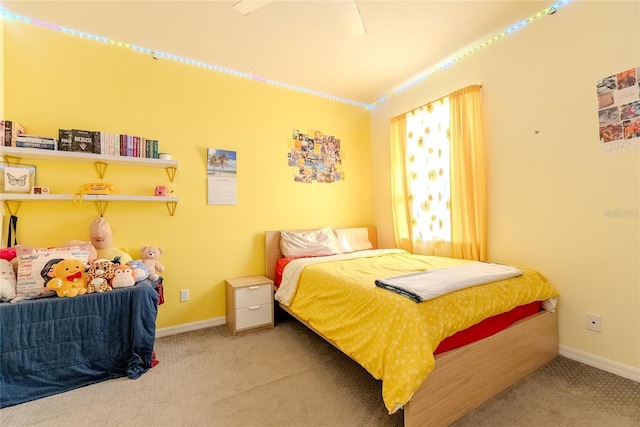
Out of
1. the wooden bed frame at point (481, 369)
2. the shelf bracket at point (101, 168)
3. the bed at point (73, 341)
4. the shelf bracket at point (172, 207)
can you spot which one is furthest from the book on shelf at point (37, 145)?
the wooden bed frame at point (481, 369)

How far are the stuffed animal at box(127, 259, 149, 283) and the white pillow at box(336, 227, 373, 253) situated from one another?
2.02 metres

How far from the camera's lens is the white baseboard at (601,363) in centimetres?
174

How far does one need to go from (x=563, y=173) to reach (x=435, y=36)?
5.13 ft

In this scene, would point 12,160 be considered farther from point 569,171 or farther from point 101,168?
point 569,171

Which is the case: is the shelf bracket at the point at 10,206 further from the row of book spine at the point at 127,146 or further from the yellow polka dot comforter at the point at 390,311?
the yellow polka dot comforter at the point at 390,311

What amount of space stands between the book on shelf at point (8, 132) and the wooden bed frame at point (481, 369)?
3.06 metres

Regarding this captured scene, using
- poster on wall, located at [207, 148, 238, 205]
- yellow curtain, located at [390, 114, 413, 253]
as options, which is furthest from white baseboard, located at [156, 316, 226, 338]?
yellow curtain, located at [390, 114, 413, 253]

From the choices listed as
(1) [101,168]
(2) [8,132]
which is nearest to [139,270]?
(1) [101,168]

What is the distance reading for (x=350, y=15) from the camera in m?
1.71

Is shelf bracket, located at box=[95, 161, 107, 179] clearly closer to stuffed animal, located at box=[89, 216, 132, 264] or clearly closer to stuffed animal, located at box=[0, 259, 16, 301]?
stuffed animal, located at box=[89, 216, 132, 264]

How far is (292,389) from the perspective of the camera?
1.71 metres

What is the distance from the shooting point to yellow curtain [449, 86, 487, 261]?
2.50 m

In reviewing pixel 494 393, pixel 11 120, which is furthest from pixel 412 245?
pixel 11 120

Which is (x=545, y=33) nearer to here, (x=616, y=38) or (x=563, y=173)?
(x=616, y=38)
